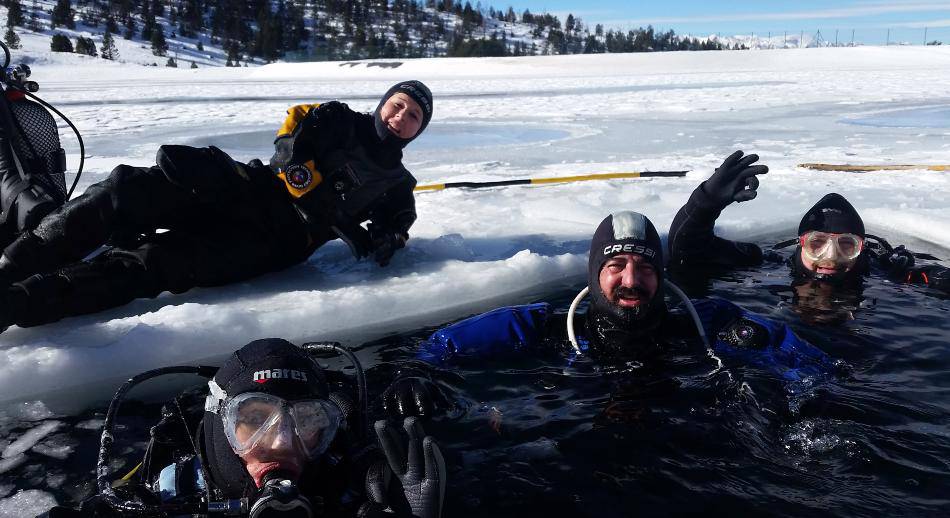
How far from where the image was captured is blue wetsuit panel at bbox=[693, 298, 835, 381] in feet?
11.7

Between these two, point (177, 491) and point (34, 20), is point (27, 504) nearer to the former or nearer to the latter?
point (177, 491)

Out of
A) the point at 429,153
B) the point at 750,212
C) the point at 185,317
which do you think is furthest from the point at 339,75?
the point at 185,317

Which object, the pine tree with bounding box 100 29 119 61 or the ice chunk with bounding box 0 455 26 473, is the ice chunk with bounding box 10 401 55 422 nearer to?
the ice chunk with bounding box 0 455 26 473

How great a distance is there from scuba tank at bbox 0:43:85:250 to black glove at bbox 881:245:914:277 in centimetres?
535

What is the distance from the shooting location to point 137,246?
4262 mm

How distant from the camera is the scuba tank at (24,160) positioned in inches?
172

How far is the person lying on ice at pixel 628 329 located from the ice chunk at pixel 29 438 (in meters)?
1.61

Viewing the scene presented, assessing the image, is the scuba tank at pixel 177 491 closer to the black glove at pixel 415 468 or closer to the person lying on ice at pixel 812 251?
the black glove at pixel 415 468

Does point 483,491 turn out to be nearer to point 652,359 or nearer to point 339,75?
point 652,359

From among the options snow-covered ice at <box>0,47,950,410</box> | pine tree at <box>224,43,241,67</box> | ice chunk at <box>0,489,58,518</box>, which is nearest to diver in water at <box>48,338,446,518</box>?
ice chunk at <box>0,489,58,518</box>

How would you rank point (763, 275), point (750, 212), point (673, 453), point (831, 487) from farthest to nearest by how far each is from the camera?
point (750, 212)
point (763, 275)
point (673, 453)
point (831, 487)

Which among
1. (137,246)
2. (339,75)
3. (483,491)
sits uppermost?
(339,75)

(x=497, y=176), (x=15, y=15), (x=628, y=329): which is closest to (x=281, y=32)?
(x=15, y=15)

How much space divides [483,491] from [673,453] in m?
0.78
